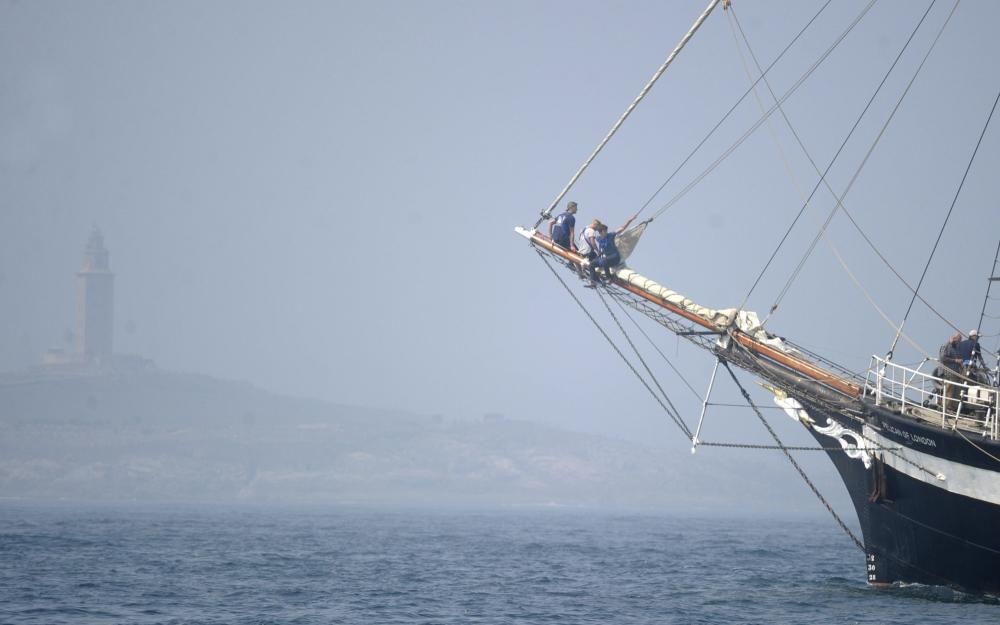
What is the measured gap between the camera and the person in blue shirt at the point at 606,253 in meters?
36.9

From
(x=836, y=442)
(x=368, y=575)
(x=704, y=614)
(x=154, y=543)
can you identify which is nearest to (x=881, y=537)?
(x=836, y=442)

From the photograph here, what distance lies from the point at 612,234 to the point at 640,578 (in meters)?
12.7

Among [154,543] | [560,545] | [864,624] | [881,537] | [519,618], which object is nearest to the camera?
[864,624]

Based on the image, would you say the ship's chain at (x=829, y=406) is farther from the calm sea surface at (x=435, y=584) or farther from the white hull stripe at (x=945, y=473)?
the calm sea surface at (x=435, y=584)

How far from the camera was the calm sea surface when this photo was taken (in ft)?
102

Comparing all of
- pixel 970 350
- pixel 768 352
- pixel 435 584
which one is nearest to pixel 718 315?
pixel 768 352

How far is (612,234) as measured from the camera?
37156mm

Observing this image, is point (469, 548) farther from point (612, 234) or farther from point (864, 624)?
→ point (864, 624)

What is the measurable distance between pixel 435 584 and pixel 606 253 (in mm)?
12039

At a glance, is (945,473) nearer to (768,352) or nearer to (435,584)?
(768,352)

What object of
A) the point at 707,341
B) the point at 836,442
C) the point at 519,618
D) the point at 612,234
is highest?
the point at 612,234

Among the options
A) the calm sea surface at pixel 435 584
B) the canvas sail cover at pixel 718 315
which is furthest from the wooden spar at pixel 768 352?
the calm sea surface at pixel 435 584

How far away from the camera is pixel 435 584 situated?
131 ft

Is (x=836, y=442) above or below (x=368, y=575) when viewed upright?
above
